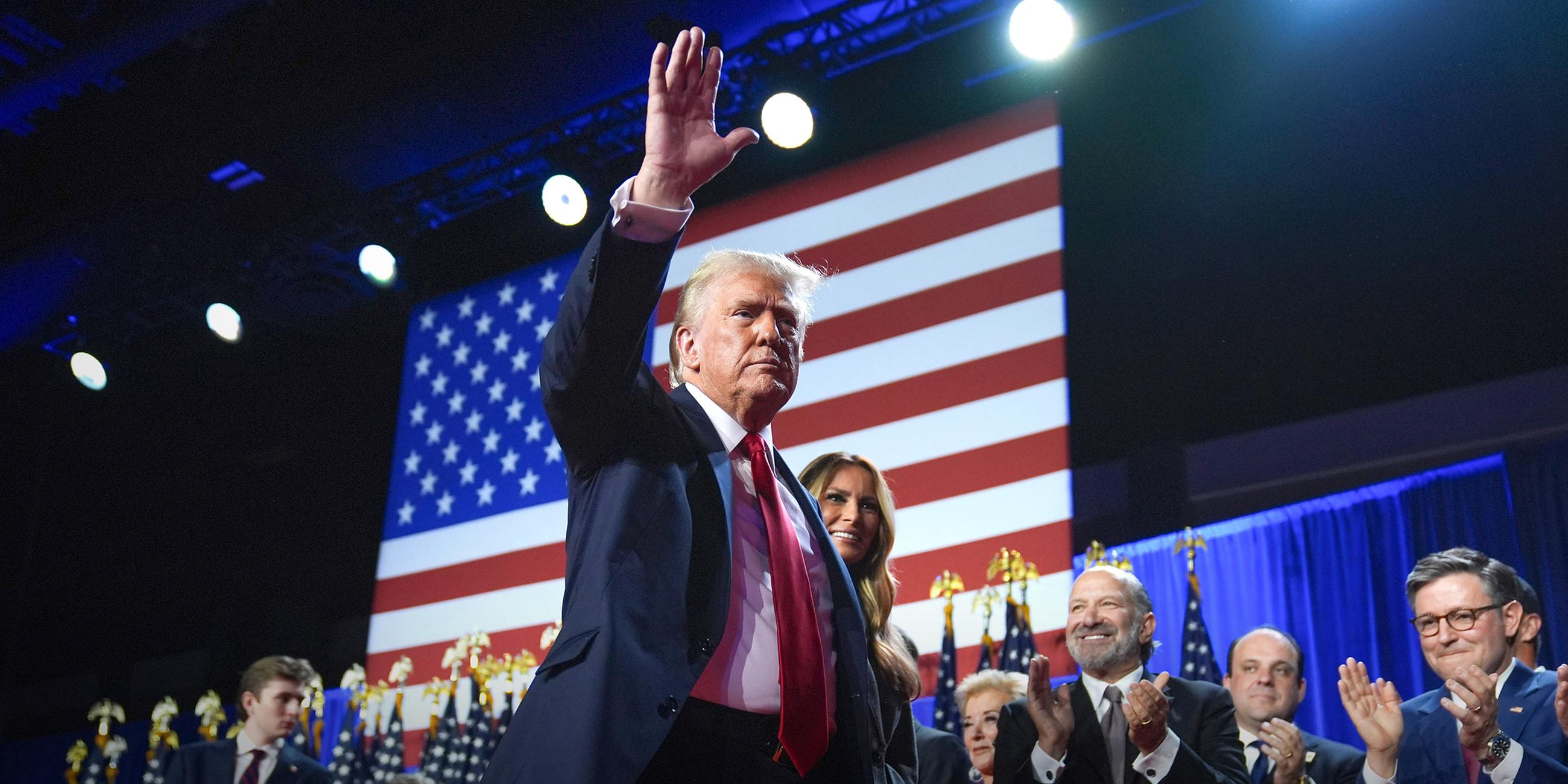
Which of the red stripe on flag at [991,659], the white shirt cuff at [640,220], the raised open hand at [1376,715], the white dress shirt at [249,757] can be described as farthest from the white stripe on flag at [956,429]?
the white shirt cuff at [640,220]

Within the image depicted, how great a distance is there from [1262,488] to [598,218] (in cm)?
340

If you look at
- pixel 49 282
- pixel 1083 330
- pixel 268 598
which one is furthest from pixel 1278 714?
pixel 49 282

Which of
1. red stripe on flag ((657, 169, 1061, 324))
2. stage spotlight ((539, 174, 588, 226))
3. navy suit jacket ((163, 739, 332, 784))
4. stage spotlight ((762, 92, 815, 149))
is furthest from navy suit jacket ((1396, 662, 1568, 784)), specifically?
stage spotlight ((539, 174, 588, 226))

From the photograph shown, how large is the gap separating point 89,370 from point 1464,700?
22.8 feet

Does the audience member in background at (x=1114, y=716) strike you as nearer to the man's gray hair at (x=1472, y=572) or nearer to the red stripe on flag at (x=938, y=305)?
the man's gray hair at (x=1472, y=572)

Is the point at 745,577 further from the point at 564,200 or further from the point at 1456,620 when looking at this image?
the point at 564,200

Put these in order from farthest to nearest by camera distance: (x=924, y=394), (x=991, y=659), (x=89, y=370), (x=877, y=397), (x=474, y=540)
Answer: (x=89, y=370), (x=474, y=540), (x=877, y=397), (x=924, y=394), (x=991, y=659)

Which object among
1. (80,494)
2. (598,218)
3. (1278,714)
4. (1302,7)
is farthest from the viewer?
(80,494)

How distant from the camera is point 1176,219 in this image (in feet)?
16.5

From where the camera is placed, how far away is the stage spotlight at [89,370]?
711 centimetres

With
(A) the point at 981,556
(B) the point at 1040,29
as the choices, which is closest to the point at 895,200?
(B) the point at 1040,29

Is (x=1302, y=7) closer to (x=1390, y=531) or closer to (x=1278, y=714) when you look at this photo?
(x=1390, y=531)

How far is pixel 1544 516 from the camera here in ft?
14.1

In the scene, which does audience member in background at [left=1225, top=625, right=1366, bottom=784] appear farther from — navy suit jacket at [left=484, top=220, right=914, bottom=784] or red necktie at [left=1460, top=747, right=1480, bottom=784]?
navy suit jacket at [left=484, top=220, right=914, bottom=784]
